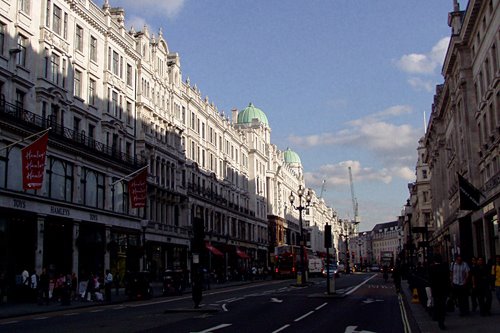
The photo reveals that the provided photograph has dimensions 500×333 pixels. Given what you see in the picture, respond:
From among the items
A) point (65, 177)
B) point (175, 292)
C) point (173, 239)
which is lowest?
point (175, 292)

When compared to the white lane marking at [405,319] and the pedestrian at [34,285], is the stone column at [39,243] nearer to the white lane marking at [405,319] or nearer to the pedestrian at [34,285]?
the pedestrian at [34,285]

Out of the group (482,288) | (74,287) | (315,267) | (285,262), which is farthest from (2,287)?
(315,267)

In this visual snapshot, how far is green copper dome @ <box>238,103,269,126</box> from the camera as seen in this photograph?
114625 mm

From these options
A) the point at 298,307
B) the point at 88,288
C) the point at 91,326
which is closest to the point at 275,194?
the point at 88,288

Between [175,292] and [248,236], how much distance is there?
52044mm

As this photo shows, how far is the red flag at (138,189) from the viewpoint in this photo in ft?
149

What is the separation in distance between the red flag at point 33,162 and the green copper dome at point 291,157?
5166 inches

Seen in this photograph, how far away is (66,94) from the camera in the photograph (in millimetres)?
44406

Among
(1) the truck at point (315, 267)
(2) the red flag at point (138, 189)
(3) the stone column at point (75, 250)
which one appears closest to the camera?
(3) the stone column at point (75, 250)

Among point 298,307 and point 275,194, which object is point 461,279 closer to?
point 298,307

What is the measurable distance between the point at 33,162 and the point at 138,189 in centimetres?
1419

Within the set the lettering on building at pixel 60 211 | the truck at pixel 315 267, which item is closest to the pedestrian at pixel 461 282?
the lettering on building at pixel 60 211

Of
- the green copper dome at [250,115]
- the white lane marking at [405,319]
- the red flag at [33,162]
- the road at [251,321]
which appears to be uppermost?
the green copper dome at [250,115]

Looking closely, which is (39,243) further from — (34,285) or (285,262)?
(285,262)
